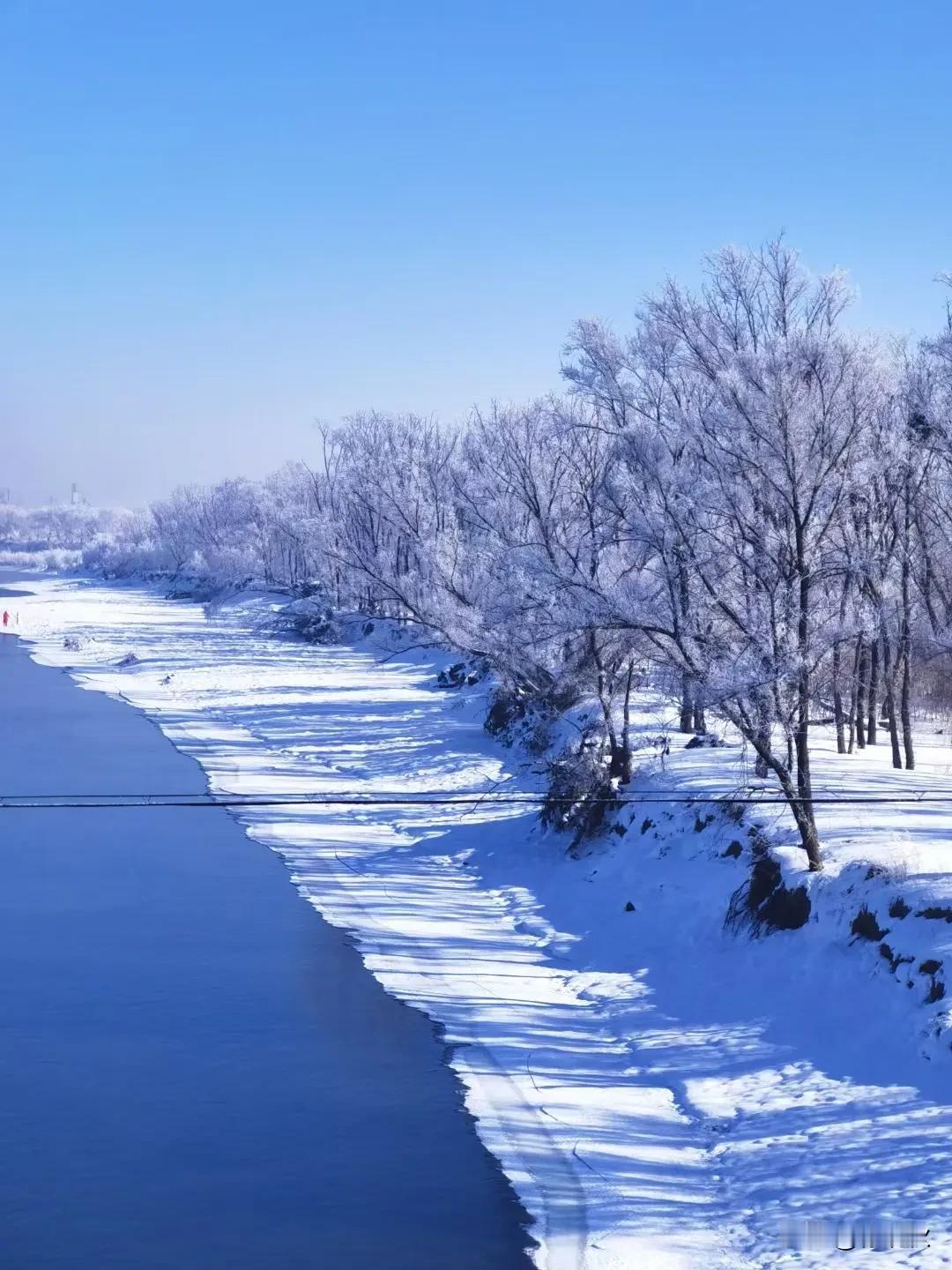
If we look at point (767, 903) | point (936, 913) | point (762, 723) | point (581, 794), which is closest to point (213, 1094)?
point (767, 903)

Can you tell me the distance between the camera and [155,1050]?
13109 millimetres

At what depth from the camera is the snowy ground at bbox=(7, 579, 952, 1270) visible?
10.5 metres

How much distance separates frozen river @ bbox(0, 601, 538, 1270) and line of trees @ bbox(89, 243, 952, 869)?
17.4ft

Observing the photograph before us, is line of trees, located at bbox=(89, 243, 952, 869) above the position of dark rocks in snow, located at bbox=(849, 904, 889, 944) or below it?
above

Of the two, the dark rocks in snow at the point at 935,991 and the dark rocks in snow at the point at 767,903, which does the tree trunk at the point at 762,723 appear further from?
the dark rocks in snow at the point at 935,991

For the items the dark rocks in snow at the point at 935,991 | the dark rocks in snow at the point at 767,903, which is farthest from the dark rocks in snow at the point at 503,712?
the dark rocks in snow at the point at 935,991

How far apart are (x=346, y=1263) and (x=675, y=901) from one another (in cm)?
922

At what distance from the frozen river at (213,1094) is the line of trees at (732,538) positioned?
5292 mm

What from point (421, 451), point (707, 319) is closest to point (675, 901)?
point (707, 319)

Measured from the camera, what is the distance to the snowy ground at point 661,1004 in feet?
34.4

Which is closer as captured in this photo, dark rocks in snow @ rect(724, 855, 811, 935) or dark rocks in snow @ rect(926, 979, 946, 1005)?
dark rocks in snow @ rect(926, 979, 946, 1005)

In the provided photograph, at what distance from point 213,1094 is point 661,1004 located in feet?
18.6

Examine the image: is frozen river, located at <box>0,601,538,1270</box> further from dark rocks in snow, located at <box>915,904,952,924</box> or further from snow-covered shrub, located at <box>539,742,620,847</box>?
dark rocks in snow, located at <box>915,904,952,924</box>

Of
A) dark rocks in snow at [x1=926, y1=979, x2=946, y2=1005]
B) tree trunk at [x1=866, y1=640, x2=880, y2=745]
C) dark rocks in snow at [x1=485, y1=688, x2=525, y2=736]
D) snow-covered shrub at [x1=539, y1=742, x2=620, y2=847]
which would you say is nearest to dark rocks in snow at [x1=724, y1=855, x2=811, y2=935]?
dark rocks in snow at [x1=926, y1=979, x2=946, y2=1005]
